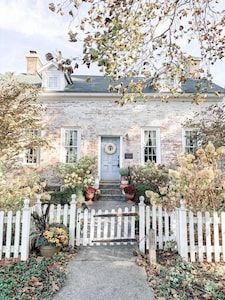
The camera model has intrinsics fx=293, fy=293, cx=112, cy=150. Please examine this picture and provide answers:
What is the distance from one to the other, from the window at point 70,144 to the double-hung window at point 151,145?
3.69m

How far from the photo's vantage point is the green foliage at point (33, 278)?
4641 millimetres

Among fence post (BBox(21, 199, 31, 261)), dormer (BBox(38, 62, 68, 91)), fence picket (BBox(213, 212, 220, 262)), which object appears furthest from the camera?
dormer (BBox(38, 62, 68, 91))

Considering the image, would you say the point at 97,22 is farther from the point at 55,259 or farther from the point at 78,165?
the point at 78,165

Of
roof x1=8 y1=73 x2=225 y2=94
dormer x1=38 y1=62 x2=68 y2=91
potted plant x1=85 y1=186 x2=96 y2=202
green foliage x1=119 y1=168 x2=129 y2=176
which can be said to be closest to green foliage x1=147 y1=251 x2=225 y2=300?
potted plant x1=85 y1=186 x2=96 y2=202

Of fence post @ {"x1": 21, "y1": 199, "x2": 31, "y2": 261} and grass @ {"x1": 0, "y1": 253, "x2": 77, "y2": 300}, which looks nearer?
grass @ {"x1": 0, "y1": 253, "x2": 77, "y2": 300}

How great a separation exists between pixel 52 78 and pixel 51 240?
38.3 feet

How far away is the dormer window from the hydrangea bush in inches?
405

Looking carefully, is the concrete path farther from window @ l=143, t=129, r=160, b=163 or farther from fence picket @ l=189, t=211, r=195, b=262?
window @ l=143, t=129, r=160, b=163

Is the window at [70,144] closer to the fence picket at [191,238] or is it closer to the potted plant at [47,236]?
the potted plant at [47,236]

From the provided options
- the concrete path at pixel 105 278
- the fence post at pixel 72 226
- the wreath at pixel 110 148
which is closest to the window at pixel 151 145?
the wreath at pixel 110 148

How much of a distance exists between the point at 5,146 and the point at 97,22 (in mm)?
7614

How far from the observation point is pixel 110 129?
51.5ft

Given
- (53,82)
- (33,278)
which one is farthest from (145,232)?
(53,82)

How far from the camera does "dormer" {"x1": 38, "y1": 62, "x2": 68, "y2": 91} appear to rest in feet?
52.9
